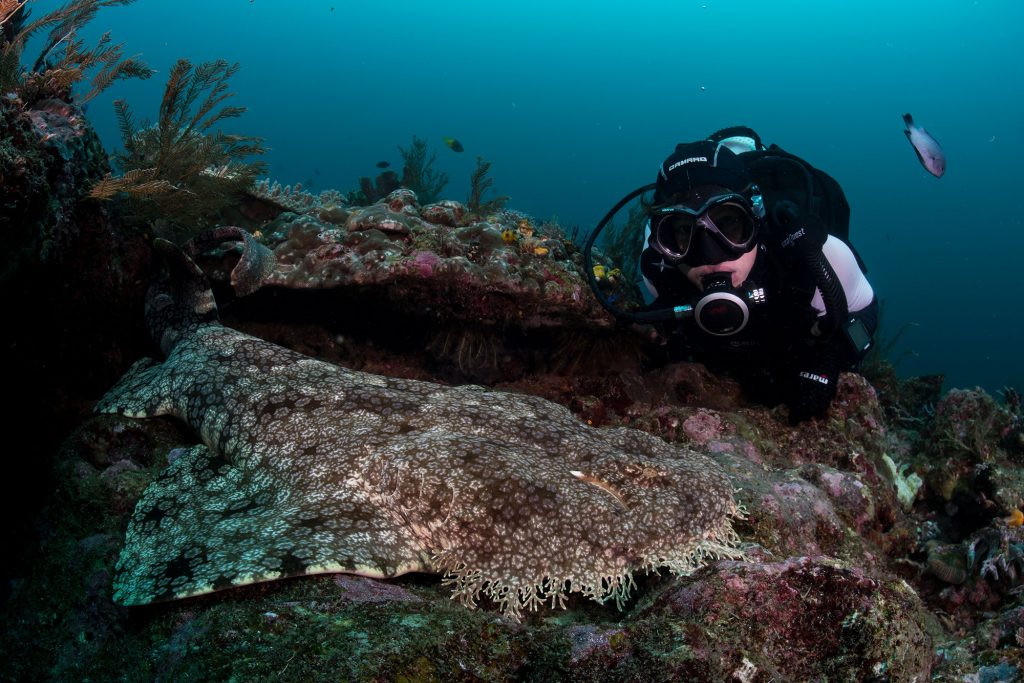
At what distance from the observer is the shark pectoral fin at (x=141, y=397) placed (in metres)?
4.25

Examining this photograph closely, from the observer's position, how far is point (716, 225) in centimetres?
550

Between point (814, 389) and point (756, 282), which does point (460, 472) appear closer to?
point (814, 389)

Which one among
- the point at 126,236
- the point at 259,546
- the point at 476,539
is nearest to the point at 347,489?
the point at 259,546

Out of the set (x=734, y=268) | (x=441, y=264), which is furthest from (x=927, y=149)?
(x=441, y=264)

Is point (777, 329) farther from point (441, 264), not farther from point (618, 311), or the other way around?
point (441, 264)

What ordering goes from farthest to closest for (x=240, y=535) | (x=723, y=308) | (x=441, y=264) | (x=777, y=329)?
1. (x=777, y=329)
2. (x=723, y=308)
3. (x=441, y=264)
4. (x=240, y=535)

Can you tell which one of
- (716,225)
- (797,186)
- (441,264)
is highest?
(797,186)

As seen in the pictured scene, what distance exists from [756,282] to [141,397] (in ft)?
19.6

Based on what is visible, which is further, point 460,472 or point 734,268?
point 734,268

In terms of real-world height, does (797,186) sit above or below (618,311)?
above

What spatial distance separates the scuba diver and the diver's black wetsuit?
1 centimetres

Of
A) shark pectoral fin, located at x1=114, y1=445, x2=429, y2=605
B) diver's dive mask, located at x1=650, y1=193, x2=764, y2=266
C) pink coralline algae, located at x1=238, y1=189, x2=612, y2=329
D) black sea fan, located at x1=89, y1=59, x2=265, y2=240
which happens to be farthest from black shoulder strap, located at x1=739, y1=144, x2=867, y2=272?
black sea fan, located at x1=89, y1=59, x2=265, y2=240

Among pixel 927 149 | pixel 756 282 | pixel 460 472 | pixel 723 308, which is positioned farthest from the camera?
pixel 927 149

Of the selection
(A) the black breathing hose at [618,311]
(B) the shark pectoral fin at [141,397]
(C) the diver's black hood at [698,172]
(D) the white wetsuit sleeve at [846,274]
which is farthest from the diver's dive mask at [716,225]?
(B) the shark pectoral fin at [141,397]
